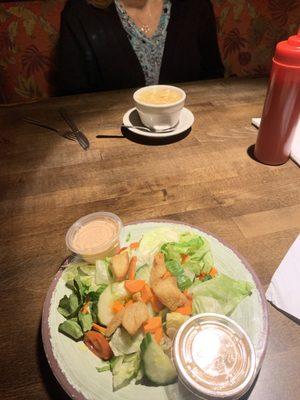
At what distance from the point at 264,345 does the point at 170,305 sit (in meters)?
0.19

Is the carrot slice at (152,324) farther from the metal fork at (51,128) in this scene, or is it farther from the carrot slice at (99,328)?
the metal fork at (51,128)

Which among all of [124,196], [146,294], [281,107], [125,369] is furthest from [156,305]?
[281,107]

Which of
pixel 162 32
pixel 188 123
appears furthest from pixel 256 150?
pixel 162 32

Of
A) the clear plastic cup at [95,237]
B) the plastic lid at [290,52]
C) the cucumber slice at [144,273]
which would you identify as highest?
the plastic lid at [290,52]

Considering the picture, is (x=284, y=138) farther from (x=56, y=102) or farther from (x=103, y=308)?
(x=56, y=102)

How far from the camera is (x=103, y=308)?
666 millimetres

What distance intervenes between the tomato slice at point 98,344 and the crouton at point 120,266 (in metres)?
0.13

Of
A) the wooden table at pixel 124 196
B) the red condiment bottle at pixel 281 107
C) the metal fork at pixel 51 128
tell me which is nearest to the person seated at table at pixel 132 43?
the wooden table at pixel 124 196

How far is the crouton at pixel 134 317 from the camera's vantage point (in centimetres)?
61

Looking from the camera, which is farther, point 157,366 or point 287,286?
point 287,286

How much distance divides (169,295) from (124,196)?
52cm

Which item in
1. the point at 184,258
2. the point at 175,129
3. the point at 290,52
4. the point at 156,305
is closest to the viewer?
the point at 156,305

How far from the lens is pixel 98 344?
631 millimetres

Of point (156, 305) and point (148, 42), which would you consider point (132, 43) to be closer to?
point (148, 42)
